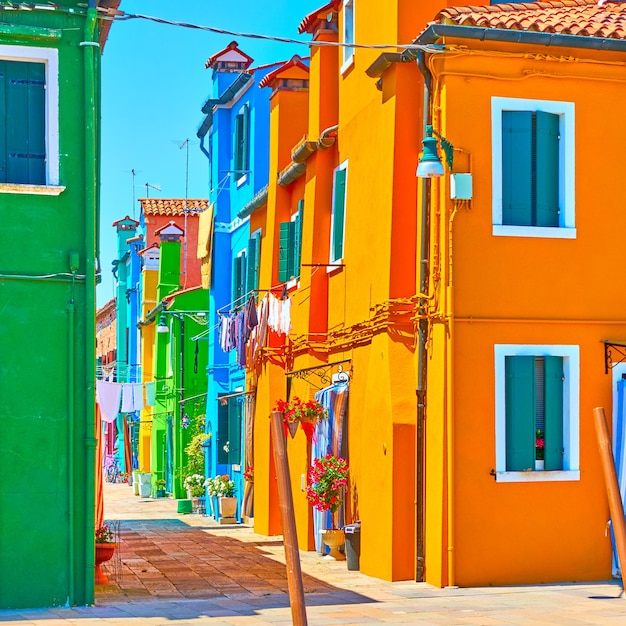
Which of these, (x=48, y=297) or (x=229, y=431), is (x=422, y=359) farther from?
(x=229, y=431)

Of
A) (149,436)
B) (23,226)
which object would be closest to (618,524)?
(23,226)

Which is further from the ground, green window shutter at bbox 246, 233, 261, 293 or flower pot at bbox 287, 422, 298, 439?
green window shutter at bbox 246, 233, 261, 293

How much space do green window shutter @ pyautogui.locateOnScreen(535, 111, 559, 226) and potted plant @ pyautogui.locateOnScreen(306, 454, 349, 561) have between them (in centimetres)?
515

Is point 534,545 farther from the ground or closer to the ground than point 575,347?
closer to the ground

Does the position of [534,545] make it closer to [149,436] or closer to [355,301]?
[355,301]

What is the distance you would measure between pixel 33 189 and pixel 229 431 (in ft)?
58.2

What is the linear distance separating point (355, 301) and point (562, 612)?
717cm

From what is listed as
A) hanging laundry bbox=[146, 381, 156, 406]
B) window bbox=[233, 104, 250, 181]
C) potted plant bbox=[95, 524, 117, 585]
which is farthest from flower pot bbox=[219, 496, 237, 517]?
potted plant bbox=[95, 524, 117, 585]

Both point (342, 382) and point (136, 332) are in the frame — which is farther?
point (136, 332)

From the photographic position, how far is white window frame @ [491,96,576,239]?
55.1 feet

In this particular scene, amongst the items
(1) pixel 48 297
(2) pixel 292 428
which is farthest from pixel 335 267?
(1) pixel 48 297

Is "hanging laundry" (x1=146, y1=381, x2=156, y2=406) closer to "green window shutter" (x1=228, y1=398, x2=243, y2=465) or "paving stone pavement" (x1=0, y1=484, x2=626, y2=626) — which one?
"green window shutter" (x1=228, y1=398, x2=243, y2=465)

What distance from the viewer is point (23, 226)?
14.8 meters

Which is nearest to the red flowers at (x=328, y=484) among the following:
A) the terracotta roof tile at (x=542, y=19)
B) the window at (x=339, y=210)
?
the window at (x=339, y=210)
